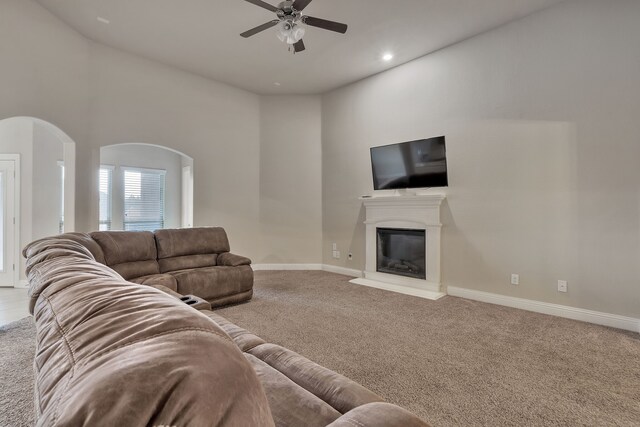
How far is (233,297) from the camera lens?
3.77m

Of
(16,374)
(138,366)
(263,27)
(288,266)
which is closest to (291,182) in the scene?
(288,266)

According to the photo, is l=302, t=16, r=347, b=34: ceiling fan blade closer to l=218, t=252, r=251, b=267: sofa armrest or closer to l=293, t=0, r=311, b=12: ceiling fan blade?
l=293, t=0, r=311, b=12: ceiling fan blade

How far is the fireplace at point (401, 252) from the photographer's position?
15.1 ft

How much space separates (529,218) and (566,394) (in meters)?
2.15

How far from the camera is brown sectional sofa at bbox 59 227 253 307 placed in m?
3.28

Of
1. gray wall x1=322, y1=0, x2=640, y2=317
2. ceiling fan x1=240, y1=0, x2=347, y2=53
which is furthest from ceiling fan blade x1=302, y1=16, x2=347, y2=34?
gray wall x1=322, y1=0, x2=640, y2=317

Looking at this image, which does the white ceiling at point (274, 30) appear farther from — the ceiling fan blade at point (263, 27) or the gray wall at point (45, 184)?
the gray wall at point (45, 184)

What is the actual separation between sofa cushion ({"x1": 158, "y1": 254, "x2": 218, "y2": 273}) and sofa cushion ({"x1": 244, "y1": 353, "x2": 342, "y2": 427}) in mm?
3109

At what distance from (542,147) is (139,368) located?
427 centimetres

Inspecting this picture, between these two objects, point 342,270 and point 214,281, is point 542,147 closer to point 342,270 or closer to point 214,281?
point 342,270

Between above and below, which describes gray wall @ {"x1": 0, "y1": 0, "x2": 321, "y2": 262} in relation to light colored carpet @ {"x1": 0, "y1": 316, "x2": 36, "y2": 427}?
above

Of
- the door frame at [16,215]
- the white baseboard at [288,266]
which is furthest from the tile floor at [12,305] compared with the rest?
the white baseboard at [288,266]

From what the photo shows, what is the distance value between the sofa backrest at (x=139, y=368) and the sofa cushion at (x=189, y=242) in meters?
3.37

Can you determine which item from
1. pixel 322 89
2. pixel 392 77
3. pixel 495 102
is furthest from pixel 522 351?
pixel 322 89
